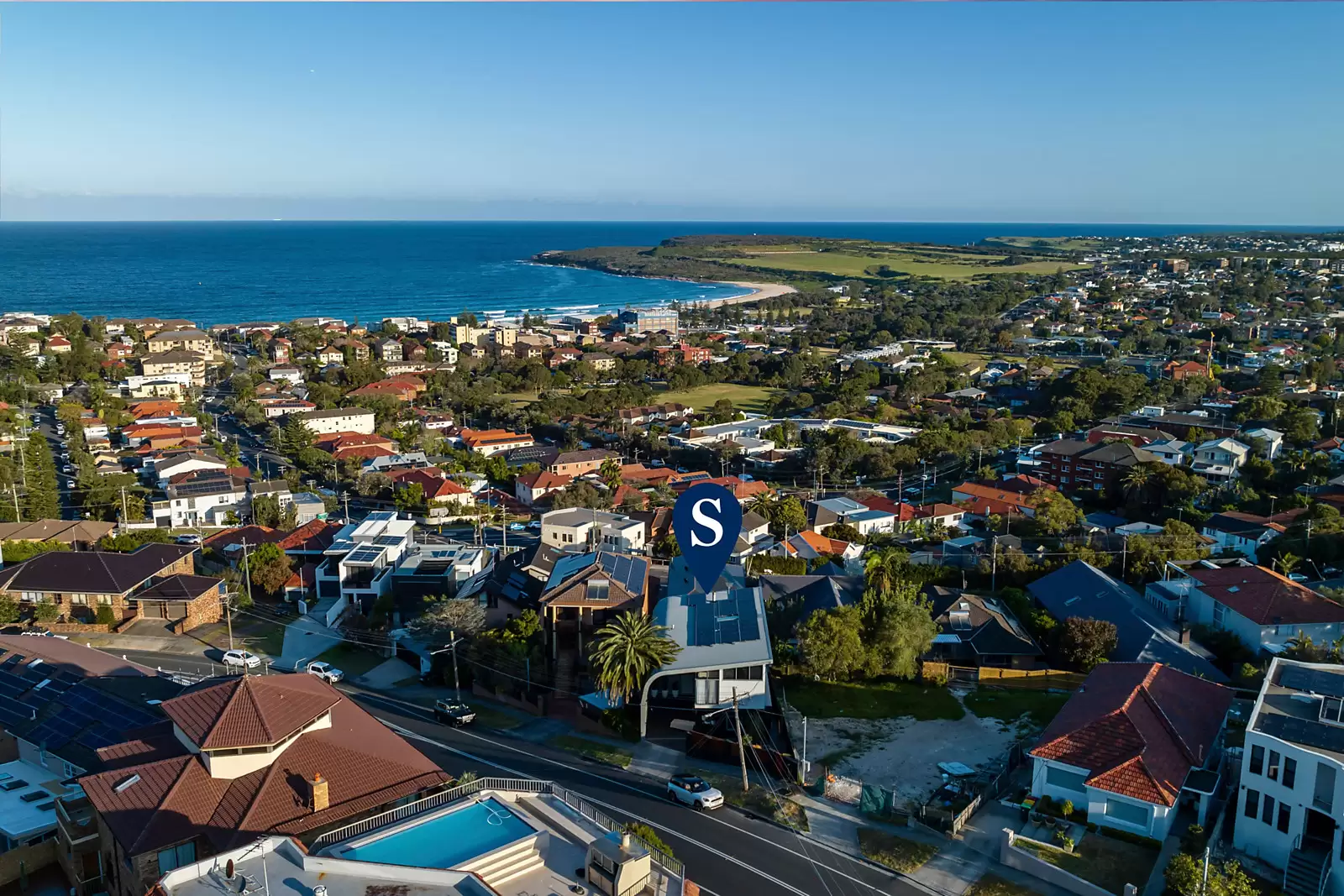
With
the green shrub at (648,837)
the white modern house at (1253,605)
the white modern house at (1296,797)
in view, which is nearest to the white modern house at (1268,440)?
the white modern house at (1253,605)

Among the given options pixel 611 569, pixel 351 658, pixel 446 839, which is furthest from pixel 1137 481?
pixel 446 839

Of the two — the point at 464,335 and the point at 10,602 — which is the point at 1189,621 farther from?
the point at 464,335

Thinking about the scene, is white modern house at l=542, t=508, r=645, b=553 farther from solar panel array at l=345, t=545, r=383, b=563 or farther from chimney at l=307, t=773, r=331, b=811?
chimney at l=307, t=773, r=331, b=811

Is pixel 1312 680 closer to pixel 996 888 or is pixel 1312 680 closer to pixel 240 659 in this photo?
pixel 996 888

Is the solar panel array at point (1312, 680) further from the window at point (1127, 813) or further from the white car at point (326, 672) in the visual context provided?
the white car at point (326, 672)

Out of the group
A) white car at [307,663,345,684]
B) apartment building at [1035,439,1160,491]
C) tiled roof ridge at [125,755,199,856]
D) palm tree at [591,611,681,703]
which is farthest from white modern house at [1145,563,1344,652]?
tiled roof ridge at [125,755,199,856]

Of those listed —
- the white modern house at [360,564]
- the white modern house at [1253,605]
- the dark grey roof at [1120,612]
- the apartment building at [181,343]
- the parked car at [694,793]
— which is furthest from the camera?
the apartment building at [181,343]
